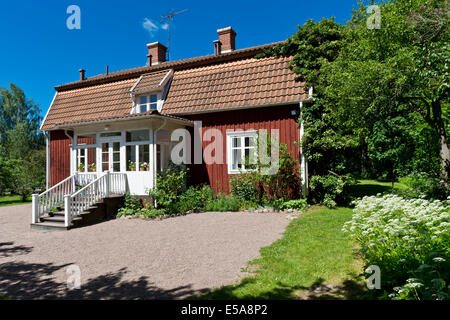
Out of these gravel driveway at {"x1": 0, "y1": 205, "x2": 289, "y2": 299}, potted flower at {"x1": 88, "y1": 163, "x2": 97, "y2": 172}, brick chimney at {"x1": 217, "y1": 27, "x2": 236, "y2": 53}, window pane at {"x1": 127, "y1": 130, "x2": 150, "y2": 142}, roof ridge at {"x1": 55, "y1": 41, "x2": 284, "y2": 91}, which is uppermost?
brick chimney at {"x1": 217, "y1": 27, "x2": 236, "y2": 53}

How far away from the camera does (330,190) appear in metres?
10.1

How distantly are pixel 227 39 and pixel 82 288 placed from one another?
13.7 metres

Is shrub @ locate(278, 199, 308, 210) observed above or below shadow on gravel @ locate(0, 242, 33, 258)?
above

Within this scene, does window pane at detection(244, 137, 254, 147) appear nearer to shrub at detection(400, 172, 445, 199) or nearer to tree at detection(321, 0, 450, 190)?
tree at detection(321, 0, 450, 190)

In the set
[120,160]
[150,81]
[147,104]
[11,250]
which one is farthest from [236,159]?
[11,250]

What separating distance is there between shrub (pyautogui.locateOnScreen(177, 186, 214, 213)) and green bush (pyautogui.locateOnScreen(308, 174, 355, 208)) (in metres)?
3.99

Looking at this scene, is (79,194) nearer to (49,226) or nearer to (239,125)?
(49,226)

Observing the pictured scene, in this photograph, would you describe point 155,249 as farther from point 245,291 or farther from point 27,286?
point 245,291

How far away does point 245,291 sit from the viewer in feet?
12.6

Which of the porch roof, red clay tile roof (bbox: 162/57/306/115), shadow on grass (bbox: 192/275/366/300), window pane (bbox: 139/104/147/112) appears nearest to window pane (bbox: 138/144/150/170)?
the porch roof

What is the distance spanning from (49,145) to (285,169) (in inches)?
522

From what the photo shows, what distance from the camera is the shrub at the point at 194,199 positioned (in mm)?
10569

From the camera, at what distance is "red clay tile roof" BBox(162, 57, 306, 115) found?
11109 millimetres

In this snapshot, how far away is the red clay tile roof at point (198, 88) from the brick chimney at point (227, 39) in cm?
214
